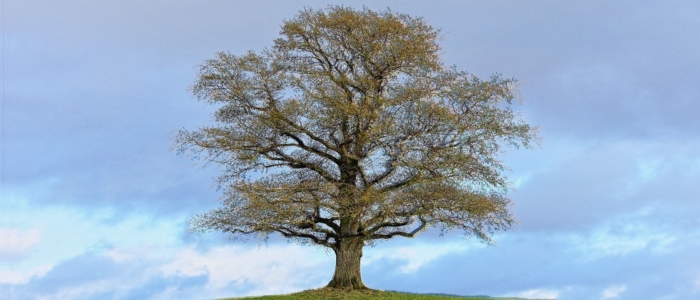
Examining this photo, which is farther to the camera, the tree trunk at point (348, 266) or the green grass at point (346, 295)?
the tree trunk at point (348, 266)

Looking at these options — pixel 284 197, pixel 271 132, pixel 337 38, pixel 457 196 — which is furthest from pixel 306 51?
pixel 457 196

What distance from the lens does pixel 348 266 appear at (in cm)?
2784

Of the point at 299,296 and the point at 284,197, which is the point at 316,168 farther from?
the point at 299,296

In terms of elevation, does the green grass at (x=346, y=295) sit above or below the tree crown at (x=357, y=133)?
below

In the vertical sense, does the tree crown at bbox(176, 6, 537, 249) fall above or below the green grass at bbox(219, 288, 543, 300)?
above

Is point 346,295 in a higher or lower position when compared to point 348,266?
lower

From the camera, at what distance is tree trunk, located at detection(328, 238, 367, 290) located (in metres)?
27.8

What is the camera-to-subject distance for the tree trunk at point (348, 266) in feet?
91.1

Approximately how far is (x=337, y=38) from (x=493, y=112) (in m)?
6.72

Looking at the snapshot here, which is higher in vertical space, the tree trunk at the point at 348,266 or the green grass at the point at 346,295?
the tree trunk at the point at 348,266

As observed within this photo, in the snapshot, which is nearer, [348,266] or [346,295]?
[346,295]

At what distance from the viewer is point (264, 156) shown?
28109 mm

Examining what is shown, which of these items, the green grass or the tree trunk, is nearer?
the green grass

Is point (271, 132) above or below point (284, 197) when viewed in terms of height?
above
